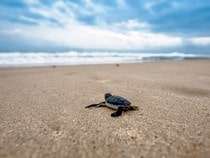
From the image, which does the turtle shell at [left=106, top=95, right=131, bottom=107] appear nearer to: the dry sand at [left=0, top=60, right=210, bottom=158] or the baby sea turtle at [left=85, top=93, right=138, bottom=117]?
the baby sea turtle at [left=85, top=93, right=138, bottom=117]

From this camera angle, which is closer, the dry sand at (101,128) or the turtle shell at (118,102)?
the dry sand at (101,128)

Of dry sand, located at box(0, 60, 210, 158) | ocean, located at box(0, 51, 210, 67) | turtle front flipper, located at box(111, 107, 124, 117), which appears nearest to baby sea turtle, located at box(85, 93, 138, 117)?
turtle front flipper, located at box(111, 107, 124, 117)

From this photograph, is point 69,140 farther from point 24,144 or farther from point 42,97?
point 42,97

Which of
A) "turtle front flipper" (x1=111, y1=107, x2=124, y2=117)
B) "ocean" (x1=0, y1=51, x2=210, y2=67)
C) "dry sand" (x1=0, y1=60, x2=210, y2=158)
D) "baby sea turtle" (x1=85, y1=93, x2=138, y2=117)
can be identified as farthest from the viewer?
"ocean" (x1=0, y1=51, x2=210, y2=67)

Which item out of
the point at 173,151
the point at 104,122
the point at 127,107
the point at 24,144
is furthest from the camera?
the point at 127,107

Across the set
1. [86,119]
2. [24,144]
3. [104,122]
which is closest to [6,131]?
[24,144]

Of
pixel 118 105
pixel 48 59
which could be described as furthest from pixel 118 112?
pixel 48 59

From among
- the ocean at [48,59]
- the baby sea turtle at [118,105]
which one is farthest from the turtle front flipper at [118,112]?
the ocean at [48,59]

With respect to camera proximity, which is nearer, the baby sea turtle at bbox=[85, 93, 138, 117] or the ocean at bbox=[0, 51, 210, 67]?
the baby sea turtle at bbox=[85, 93, 138, 117]

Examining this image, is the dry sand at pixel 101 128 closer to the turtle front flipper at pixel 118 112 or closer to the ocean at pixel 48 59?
the turtle front flipper at pixel 118 112

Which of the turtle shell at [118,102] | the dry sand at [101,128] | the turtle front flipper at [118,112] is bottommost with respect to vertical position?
the dry sand at [101,128]

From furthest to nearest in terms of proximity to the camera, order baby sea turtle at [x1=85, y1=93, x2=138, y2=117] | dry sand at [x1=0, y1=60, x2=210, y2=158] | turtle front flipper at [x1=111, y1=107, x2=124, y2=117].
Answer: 1. baby sea turtle at [x1=85, y1=93, x2=138, y2=117]
2. turtle front flipper at [x1=111, y1=107, x2=124, y2=117]
3. dry sand at [x1=0, y1=60, x2=210, y2=158]
